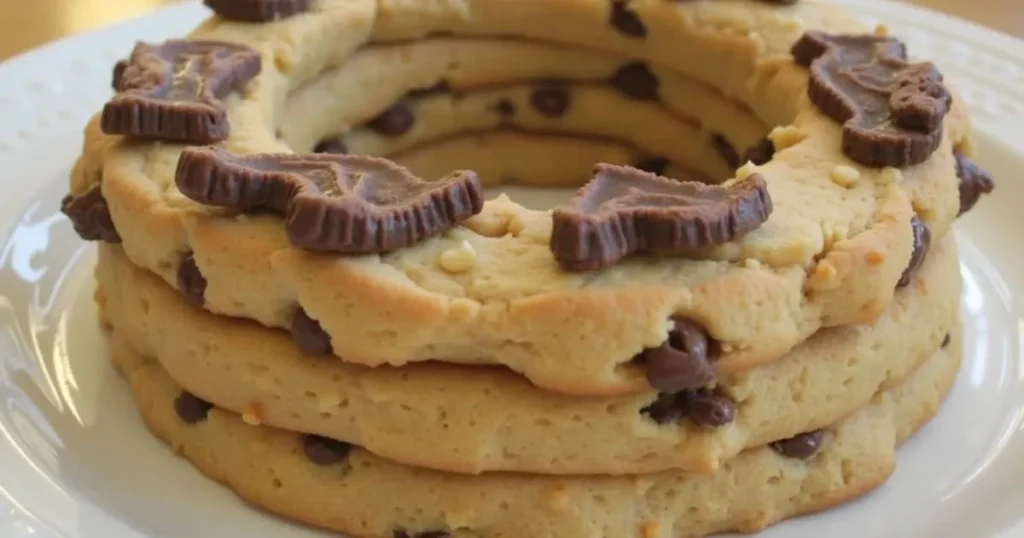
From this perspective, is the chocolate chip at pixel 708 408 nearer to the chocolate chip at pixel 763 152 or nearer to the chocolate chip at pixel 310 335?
the chocolate chip at pixel 310 335

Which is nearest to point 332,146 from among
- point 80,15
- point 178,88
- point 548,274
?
point 178,88

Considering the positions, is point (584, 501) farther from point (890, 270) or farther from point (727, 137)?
point (727, 137)

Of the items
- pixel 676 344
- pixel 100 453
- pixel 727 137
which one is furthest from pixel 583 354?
pixel 727 137

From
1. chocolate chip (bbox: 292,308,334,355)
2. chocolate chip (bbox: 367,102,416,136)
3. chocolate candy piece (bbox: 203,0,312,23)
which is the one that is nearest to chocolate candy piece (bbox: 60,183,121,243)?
chocolate chip (bbox: 292,308,334,355)

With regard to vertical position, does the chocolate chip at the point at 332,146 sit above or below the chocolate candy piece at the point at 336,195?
below

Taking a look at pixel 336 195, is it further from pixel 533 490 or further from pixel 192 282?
pixel 533 490

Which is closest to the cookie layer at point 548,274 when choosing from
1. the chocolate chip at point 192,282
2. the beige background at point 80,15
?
the chocolate chip at point 192,282
